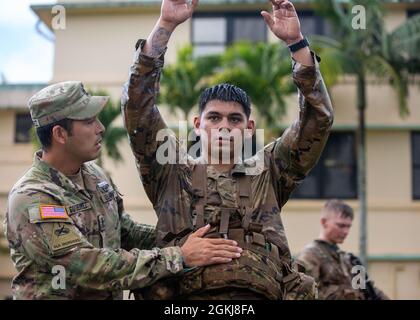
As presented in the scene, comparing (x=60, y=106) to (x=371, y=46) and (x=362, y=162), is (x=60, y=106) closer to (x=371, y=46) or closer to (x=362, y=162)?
(x=371, y=46)

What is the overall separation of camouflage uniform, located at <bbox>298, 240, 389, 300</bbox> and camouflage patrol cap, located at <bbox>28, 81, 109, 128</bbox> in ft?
13.0

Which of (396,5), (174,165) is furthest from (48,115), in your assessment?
(396,5)

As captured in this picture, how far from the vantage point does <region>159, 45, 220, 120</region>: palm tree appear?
1470 centimetres

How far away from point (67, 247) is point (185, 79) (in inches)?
468

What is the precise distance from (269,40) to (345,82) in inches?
83.7

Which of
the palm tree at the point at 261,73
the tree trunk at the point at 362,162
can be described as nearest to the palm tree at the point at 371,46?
the tree trunk at the point at 362,162

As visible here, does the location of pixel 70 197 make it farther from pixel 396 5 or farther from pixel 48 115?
pixel 396 5

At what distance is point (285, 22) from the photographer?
323cm

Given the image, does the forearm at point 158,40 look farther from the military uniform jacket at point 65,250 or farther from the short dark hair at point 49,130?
the military uniform jacket at point 65,250

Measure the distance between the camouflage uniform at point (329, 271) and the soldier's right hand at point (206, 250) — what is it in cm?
379

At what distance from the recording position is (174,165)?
3404 mm

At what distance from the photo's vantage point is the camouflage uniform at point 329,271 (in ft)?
22.5

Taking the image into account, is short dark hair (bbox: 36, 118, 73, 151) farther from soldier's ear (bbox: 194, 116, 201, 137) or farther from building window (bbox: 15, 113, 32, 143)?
building window (bbox: 15, 113, 32, 143)

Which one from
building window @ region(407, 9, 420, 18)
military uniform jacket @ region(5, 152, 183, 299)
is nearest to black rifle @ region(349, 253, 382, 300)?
military uniform jacket @ region(5, 152, 183, 299)
